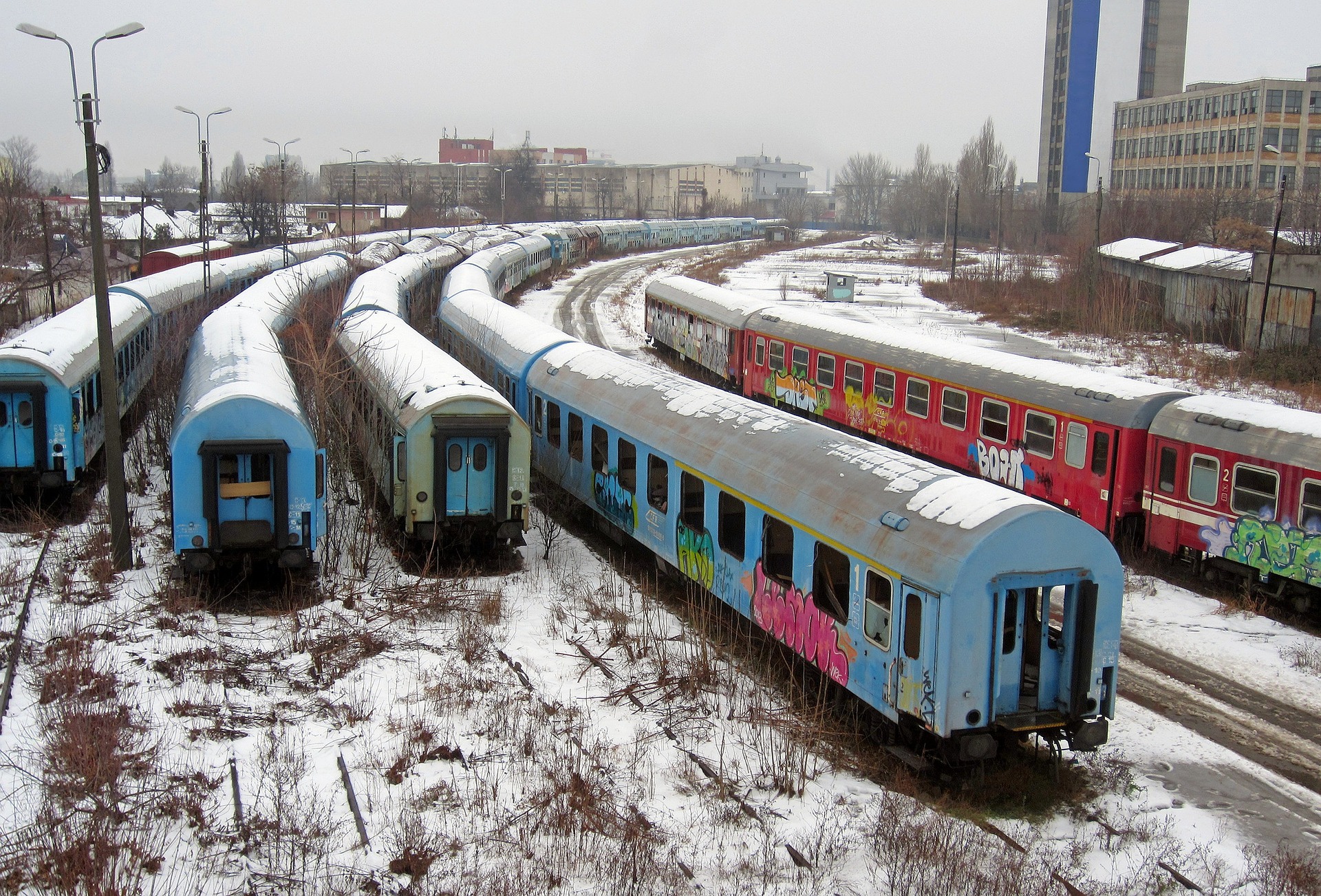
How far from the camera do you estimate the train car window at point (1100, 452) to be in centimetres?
1593

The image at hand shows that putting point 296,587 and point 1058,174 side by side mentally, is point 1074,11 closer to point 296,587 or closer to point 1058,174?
point 1058,174

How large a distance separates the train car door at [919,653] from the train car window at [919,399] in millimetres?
11024

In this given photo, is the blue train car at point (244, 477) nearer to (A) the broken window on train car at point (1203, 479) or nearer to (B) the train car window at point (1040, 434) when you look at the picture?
(B) the train car window at point (1040, 434)

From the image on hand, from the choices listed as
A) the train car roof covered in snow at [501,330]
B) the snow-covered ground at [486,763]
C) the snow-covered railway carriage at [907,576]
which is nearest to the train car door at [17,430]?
the snow-covered ground at [486,763]

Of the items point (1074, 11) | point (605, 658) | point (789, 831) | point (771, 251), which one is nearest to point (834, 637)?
point (789, 831)

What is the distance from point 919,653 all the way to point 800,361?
15.8 metres

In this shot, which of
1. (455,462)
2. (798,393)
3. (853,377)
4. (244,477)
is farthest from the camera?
(798,393)

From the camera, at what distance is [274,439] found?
13438mm

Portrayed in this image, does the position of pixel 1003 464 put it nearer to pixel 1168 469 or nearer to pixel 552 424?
pixel 1168 469

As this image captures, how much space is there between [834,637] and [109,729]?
21.0 ft

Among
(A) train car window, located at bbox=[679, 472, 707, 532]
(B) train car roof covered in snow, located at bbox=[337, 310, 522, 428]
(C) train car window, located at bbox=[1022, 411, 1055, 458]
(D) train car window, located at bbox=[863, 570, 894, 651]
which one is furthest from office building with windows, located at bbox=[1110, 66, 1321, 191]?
(D) train car window, located at bbox=[863, 570, 894, 651]

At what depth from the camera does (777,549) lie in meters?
11.5

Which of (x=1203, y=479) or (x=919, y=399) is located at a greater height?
(x=919, y=399)

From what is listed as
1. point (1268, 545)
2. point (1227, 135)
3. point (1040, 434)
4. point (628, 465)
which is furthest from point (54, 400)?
point (1227, 135)
